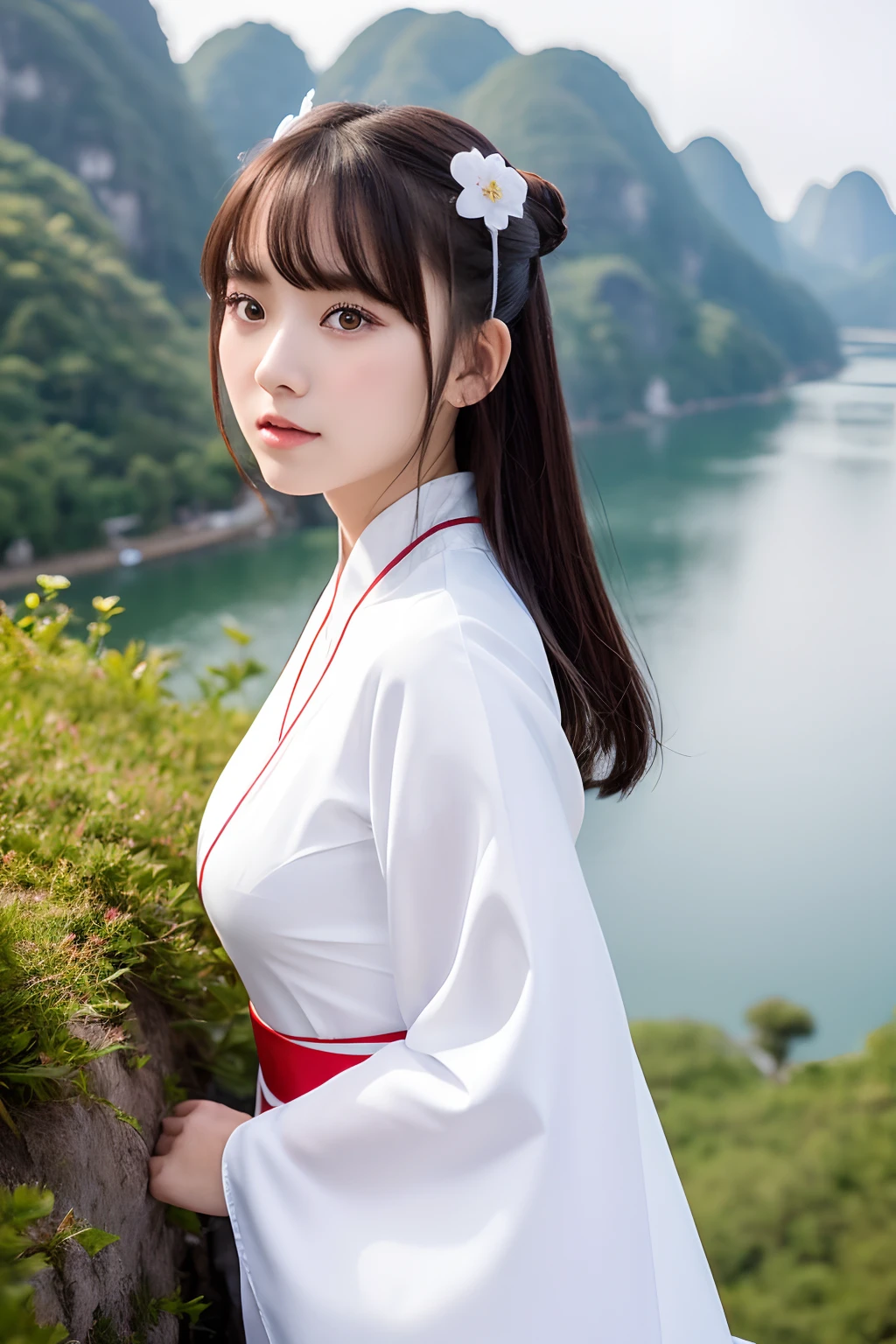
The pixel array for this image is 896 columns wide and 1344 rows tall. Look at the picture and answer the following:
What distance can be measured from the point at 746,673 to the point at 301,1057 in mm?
3886

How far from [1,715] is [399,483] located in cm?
71

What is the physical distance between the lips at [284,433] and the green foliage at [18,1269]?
20.7 inches

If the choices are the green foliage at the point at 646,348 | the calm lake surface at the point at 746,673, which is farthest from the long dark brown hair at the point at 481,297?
the green foliage at the point at 646,348

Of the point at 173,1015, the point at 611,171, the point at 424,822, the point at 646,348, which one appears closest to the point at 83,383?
the point at 611,171

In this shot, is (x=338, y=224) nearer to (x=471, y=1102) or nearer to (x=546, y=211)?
(x=546, y=211)

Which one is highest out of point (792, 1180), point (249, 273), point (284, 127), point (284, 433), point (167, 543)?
point (284, 127)

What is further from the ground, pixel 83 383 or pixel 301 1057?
pixel 83 383

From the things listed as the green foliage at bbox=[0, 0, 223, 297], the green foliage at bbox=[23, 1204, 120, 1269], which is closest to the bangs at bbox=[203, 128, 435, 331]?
the green foliage at bbox=[23, 1204, 120, 1269]

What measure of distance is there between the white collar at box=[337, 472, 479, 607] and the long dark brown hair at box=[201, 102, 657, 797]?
0.02 m

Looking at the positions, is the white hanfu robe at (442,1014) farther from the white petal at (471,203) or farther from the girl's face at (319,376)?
the white petal at (471,203)

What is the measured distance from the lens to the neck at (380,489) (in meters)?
0.90

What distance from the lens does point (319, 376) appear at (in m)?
0.78

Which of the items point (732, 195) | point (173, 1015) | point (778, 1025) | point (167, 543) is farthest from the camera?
point (167, 543)

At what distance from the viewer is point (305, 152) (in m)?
0.78
